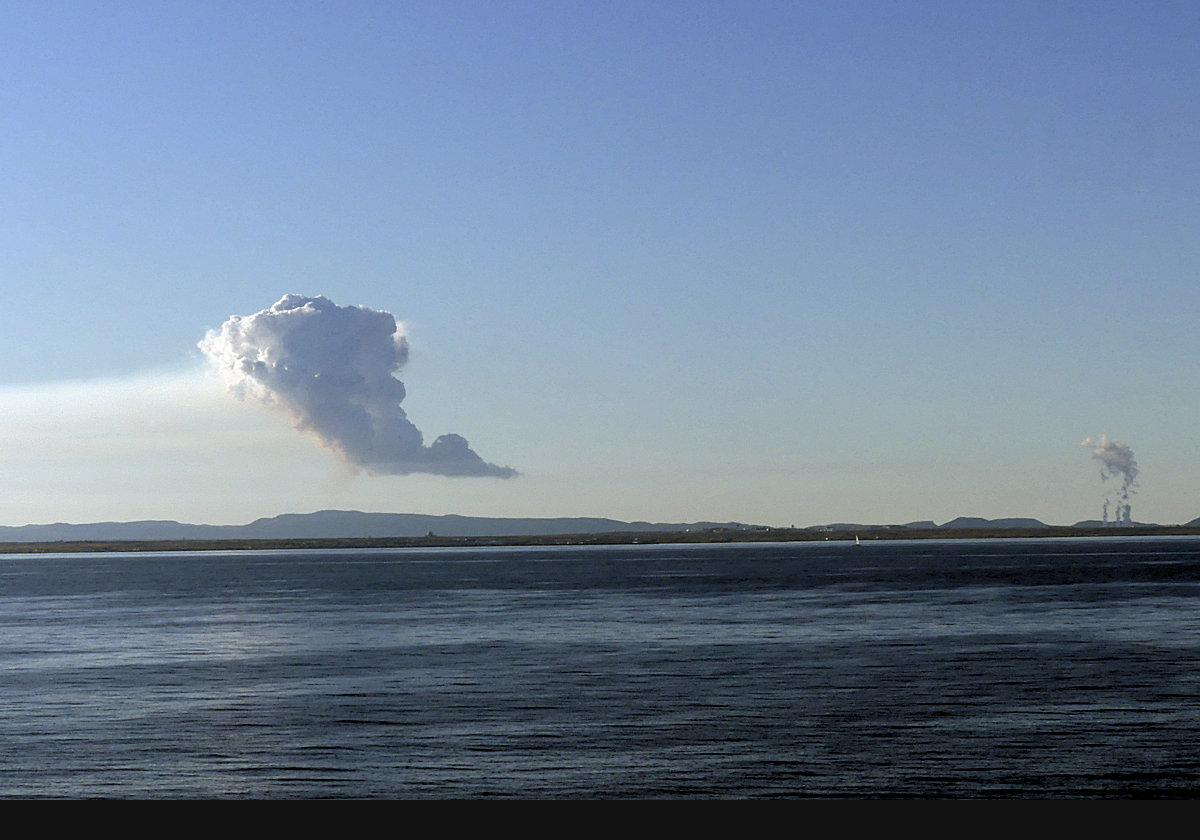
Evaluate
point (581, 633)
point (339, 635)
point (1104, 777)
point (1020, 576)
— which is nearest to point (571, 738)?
point (1104, 777)

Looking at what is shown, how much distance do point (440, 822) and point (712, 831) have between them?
414 cm

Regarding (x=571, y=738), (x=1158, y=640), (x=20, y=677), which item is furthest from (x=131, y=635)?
(x=1158, y=640)

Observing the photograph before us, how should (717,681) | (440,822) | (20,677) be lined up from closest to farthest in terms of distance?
(440,822) → (717,681) → (20,677)

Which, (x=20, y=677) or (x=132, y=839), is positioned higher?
(x=132, y=839)

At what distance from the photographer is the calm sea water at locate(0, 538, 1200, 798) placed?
32344 mm

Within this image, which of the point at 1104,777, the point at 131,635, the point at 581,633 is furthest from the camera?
the point at 131,635

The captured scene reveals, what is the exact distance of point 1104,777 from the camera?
1238 inches

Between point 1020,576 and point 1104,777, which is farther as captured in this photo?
point 1020,576

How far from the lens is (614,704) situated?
45531mm

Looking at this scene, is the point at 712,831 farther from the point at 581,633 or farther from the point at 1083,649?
the point at 581,633

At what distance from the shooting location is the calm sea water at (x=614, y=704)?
32344 mm

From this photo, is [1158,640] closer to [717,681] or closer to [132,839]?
[717,681]

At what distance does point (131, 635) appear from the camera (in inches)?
3327

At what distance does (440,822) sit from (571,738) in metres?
19.0
